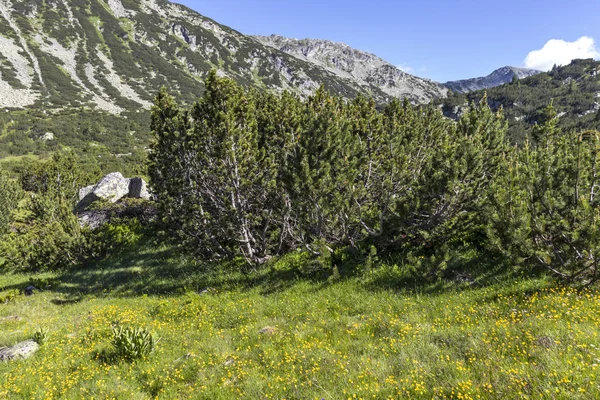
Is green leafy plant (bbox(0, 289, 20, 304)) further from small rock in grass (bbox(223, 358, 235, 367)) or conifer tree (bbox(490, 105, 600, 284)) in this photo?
conifer tree (bbox(490, 105, 600, 284))

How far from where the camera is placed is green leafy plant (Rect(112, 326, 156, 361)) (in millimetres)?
8452

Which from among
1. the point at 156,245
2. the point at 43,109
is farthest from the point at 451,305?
the point at 43,109

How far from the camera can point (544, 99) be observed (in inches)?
6462

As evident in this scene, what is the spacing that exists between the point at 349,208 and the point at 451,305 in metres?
4.60

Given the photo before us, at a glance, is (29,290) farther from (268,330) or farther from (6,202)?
(6,202)

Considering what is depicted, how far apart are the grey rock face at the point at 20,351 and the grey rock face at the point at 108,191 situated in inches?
951

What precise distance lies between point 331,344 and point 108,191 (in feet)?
103

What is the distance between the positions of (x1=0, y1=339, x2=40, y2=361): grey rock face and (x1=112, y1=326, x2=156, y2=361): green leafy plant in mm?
2847

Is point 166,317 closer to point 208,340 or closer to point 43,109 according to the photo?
point 208,340

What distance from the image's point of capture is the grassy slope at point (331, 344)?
5367 millimetres

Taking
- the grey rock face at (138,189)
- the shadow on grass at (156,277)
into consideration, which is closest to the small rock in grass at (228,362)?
the shadow on grass at (156,277)

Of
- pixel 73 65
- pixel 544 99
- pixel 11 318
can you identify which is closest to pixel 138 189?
pixel 11 318

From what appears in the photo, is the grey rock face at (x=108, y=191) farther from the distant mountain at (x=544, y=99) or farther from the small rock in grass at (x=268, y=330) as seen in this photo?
the distant mountain at (x=544, y=99)

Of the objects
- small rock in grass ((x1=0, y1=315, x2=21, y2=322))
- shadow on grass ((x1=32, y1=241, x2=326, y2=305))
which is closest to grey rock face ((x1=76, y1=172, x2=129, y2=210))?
shadow on grass ((x1=32, y1=241, x2=326, y2=305))
